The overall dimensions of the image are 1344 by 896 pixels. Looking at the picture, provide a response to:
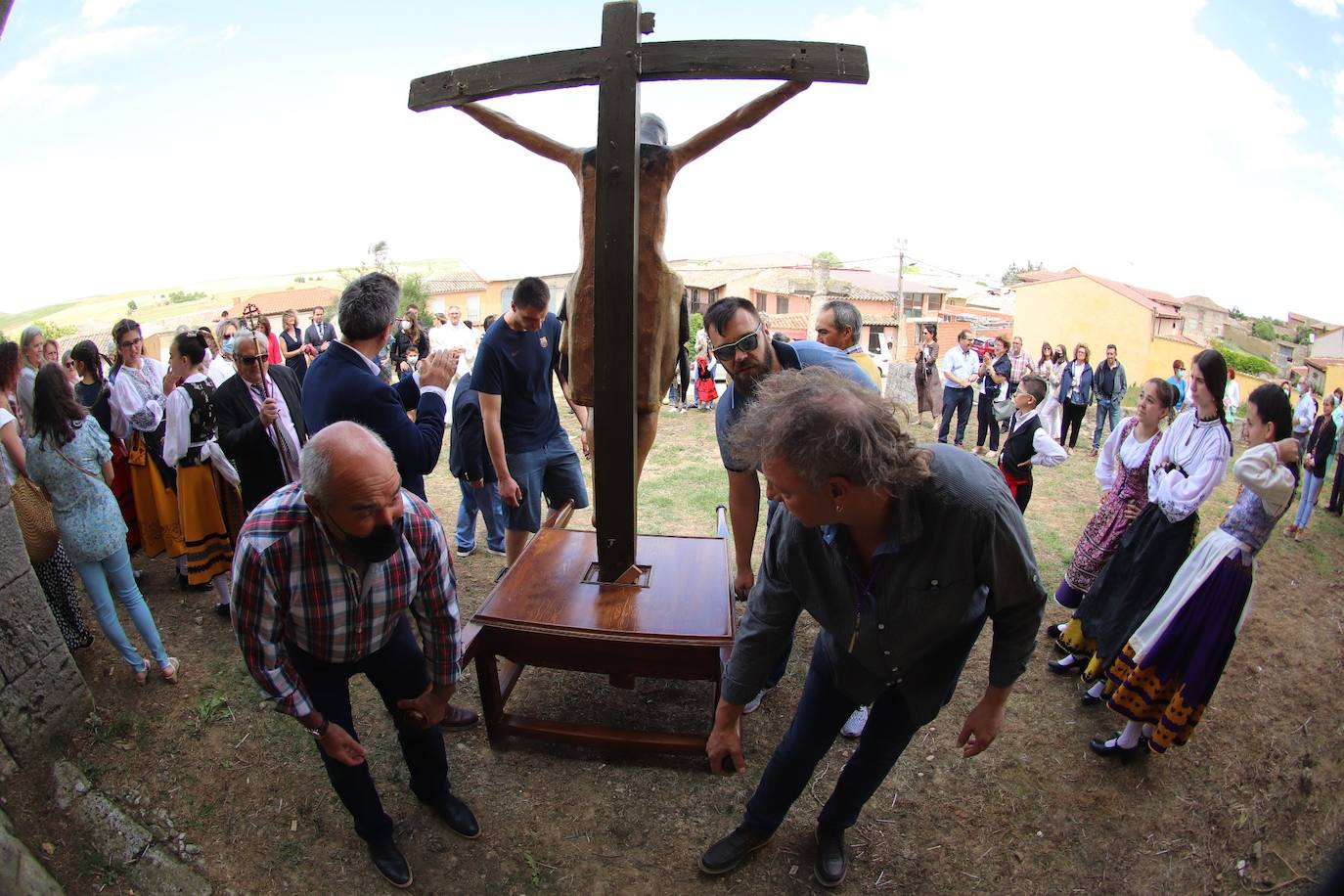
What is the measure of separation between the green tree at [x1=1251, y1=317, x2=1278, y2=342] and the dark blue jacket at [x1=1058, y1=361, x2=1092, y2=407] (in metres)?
43.9

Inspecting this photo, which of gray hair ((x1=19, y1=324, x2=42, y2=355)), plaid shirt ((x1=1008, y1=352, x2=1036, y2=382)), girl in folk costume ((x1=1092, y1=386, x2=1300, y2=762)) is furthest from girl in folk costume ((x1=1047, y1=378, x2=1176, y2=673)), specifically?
gray hair ((x1=19, y1=324, x2=42, y2=355))

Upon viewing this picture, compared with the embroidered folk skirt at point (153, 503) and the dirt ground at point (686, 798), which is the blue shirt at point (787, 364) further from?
the embroidered folk skirt at point (153, 503)

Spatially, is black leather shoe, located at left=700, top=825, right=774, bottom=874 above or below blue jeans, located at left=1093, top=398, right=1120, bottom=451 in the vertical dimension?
below

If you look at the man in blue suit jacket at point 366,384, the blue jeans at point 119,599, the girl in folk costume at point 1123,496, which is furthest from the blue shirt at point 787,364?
the blue jeans at point 119,599

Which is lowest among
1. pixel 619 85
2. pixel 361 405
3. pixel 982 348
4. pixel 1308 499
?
pixel 1308 499

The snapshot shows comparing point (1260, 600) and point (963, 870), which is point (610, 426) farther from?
point (1260, 600)

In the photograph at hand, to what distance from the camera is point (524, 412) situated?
143 inches

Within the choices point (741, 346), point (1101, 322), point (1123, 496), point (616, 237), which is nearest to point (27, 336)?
point (616, 237)

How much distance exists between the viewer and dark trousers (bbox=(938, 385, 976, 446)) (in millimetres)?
8422

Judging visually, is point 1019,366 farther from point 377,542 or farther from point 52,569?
point 52,569

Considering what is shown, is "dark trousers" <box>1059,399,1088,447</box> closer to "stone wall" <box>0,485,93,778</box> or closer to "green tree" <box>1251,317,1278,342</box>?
"stone wall" <box>0,485,93,778</box>

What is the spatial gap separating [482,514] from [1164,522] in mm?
3890

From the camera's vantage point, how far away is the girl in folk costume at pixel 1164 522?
9.66 ft

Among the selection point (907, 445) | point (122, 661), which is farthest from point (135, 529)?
point (907, 445)
